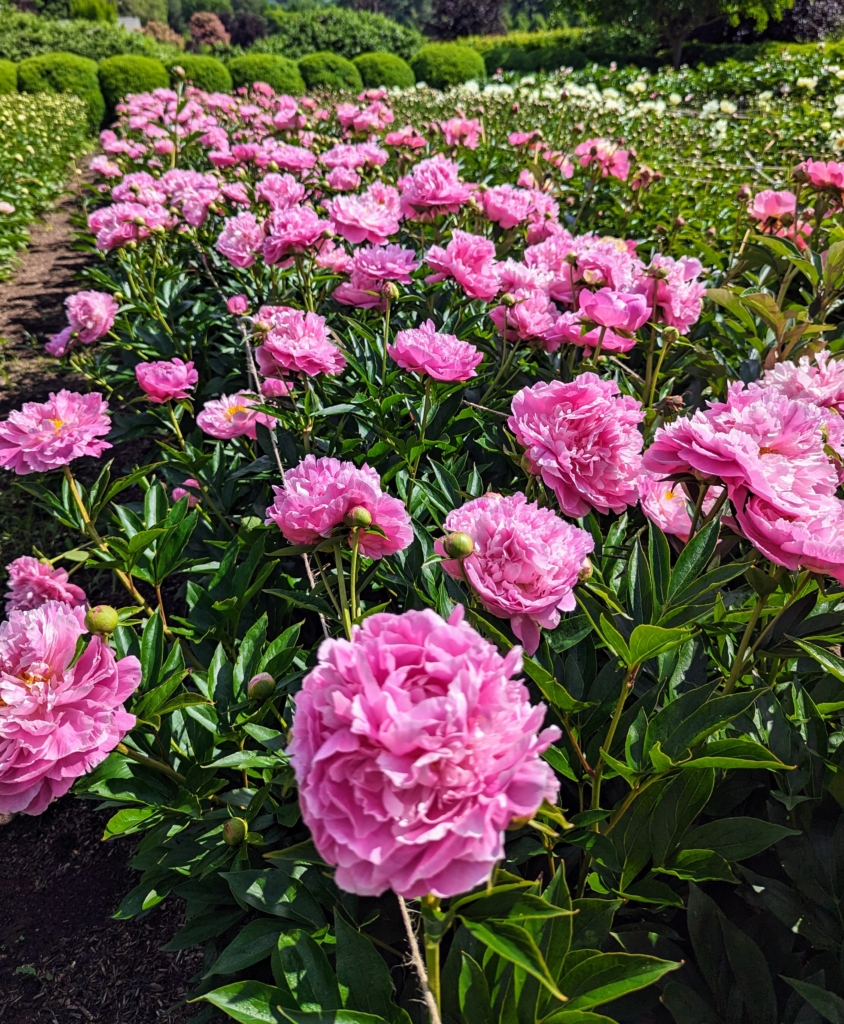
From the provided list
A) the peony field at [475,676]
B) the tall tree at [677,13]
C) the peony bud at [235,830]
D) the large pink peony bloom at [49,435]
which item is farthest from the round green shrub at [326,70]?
the peony bud at [235,830]

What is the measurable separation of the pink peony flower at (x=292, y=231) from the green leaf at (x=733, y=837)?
5.79ft

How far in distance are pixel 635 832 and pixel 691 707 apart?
0.22 m

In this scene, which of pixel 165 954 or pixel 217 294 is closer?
pixel 165 954

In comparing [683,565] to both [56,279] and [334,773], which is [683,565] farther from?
[56,279]

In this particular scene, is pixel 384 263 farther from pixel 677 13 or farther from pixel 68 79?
pixel 677 13

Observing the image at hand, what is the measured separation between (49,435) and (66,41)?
19484 mm

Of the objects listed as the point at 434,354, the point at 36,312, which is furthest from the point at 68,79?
the point at 434,354

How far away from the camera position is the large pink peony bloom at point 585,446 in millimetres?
1115

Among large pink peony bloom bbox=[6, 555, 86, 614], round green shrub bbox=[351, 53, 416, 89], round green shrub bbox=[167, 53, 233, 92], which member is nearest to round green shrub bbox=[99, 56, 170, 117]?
round green shrub bbox=[167, 53, 233, 92]

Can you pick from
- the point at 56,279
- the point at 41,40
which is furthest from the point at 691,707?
the point at 41,40

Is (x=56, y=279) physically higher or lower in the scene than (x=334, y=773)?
lower

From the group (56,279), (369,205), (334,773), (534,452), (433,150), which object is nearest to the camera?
(334,773)

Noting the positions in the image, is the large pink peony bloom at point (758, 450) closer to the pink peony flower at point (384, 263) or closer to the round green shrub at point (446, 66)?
the pink peony flower at point (384, 263)

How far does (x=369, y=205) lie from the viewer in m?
2.17
